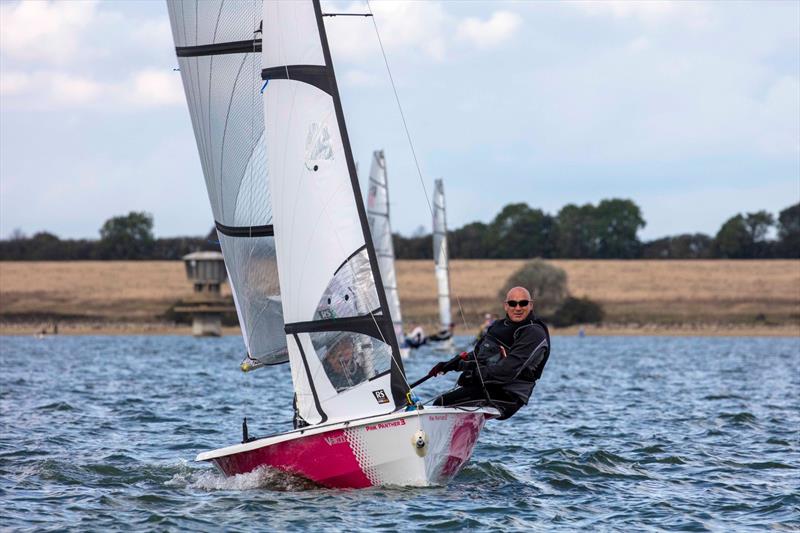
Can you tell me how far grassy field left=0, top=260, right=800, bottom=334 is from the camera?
291 feet

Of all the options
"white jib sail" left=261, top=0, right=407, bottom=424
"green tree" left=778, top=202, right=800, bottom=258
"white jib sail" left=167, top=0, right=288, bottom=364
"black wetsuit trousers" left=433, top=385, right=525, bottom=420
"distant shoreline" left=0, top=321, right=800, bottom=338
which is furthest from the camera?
"green tree" left=778, top=202, right=800, bottom=258

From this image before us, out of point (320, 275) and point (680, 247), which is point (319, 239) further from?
point (680, 247)

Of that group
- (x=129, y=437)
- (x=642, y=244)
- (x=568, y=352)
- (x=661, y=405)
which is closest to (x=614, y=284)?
(x=642, y=244)

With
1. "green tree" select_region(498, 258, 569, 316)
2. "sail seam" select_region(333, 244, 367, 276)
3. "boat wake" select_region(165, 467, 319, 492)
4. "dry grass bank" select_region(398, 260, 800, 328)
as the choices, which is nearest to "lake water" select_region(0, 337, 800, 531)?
"boat wake" select_region(165, 467, 319, 492)

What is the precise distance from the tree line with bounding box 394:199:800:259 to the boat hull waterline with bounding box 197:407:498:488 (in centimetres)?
10512

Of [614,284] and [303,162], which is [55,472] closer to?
[303,162]

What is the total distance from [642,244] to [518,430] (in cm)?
10890

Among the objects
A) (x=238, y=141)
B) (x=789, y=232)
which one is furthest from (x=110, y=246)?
(x=238, y=141)

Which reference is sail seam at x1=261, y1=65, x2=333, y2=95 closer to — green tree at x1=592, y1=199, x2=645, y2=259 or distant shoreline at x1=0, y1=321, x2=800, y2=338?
distant shoreline at x1=0, y1=321, x2=800, y2=338

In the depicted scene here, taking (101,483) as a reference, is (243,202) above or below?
above

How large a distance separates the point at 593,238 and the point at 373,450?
114 metres

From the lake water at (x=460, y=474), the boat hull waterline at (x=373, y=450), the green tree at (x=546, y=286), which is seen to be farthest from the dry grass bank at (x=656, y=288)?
the boat hull waterline at (x=373, y=450)

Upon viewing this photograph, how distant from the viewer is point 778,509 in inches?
501

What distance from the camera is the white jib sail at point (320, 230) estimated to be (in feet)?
42.2
